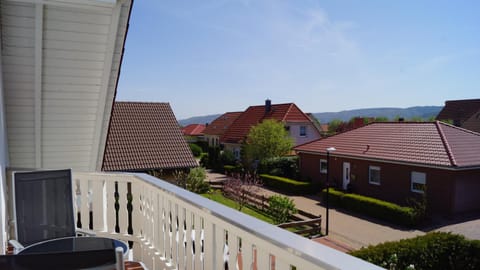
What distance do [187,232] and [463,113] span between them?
41.4 meters

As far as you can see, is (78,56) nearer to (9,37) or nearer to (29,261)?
(9,37)

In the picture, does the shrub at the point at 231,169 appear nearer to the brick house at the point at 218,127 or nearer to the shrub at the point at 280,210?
the brick house at the point at 218,127

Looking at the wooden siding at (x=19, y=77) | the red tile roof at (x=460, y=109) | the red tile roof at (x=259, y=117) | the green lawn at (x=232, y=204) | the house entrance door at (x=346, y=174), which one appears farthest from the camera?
the red tile roof at (x=460, y=109)

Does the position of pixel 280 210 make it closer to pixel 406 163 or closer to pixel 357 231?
pixel 357 231

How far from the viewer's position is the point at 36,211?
306cm

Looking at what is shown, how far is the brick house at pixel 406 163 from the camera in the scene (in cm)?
1409

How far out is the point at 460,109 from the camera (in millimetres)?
36875

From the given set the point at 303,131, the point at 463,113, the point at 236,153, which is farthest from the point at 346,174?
the point at 463,113

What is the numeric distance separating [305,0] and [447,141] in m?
10.1

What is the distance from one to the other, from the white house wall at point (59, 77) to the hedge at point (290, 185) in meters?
14.0

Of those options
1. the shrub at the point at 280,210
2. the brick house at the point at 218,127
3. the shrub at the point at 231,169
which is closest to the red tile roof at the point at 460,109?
the brick house at the point at 218,127

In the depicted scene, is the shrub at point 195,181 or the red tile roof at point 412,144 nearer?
the red tile roof at point 412,144

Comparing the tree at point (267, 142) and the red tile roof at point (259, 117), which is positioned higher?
the red tile roof at point (259, 117)

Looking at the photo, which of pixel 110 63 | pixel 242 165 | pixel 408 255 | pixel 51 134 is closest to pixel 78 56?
pixel 110 63
